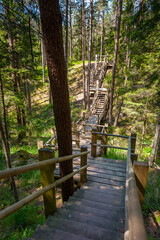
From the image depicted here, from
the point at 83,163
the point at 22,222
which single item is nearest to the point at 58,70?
the point at 83,163

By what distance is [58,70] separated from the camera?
2535mm

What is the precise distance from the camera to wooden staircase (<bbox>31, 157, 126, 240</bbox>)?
1.96m

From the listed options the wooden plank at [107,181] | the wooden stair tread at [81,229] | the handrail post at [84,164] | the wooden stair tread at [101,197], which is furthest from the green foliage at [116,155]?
the wooden stair tread at [81,229]

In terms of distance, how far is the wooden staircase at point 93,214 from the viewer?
1.96 meters

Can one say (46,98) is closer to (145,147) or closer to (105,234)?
(145,147)

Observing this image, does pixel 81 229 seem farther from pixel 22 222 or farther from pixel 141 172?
pixel 22 222

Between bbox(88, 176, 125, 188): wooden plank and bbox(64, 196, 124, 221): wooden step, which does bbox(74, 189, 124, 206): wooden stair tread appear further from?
bbox(88, 176, 125, 188): wooden plank

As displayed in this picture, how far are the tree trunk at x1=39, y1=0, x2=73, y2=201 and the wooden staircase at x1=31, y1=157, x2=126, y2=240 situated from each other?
0.62 meters

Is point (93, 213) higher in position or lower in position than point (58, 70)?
lower

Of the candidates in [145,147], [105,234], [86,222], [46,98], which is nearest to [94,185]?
[86,222]

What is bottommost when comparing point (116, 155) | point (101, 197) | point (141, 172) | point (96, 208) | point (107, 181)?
point (116, 155)

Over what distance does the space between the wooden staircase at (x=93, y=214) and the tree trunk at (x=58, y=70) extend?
2.04 feet

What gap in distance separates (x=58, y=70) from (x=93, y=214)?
282cm

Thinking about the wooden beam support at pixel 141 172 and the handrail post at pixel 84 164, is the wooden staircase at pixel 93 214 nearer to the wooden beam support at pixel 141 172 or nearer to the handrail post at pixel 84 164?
the handrail post at pixel 84 164
